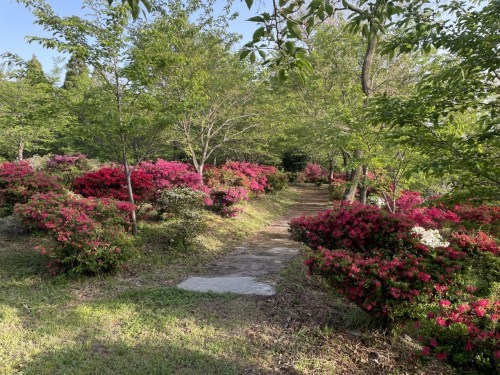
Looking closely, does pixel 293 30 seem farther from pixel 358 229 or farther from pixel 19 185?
pixel 19 185

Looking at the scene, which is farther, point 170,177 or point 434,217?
point 170,177

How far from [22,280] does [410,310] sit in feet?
17.2

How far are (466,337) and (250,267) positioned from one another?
4146 mm

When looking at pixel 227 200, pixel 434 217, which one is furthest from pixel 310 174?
pixel 434 217

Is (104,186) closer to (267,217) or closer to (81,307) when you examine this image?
(81,307)

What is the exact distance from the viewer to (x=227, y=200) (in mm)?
10078

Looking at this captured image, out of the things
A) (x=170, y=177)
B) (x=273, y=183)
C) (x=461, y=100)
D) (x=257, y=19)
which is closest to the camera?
(x=257, y=19)

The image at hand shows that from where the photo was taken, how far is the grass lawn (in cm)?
310

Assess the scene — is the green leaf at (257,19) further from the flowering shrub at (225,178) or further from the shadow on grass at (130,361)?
the flowering shrub at (225,178)

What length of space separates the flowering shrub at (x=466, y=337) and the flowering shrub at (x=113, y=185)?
6884mm

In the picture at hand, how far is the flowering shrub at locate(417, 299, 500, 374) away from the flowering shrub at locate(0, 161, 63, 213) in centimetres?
815

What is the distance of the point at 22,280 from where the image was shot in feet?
16.3

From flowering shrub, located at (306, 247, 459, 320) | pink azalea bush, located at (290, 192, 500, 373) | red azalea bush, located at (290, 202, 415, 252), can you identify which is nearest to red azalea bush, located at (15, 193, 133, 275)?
pink azalea bush, located at (290, 192, 500, 373)

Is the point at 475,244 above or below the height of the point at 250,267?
above
